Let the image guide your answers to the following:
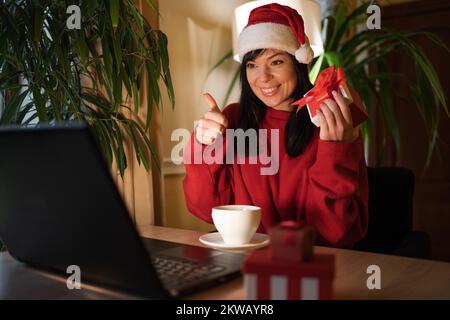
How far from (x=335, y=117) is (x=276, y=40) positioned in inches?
14.6

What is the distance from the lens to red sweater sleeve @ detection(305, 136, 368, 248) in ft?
3.11

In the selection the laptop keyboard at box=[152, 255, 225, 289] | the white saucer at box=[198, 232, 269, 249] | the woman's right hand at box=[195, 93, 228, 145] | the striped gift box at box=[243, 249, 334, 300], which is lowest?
the white saucer at box=[198, 232, 269, 249]

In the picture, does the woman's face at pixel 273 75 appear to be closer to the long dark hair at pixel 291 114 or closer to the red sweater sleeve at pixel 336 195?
the long dark hair at pixel 291 114

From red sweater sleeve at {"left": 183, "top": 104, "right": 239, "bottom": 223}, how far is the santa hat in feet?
0.93

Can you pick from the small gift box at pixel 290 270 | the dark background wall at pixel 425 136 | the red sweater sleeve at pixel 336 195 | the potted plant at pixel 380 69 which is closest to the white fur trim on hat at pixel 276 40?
the red sweater sleeve at pixel 336 195

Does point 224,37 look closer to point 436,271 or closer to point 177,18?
point 177,18

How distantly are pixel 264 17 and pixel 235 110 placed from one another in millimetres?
296

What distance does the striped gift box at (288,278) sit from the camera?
44 centimetres

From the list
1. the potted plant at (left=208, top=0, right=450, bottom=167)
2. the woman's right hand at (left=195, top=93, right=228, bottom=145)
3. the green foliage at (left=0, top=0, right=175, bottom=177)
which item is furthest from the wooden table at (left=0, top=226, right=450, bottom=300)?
the potted plant at (left=208, top=0, right=450, bottom=167)

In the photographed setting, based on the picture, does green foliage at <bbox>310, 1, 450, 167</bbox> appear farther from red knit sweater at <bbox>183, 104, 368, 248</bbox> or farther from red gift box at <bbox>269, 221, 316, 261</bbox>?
A: red gift box at <bbox>269, 221, 316, 261</bbox>

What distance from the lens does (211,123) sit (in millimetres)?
955

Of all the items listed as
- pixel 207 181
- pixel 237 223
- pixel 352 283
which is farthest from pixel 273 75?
pixel 352 283

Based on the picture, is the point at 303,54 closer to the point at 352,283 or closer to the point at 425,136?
the point at 352,283
